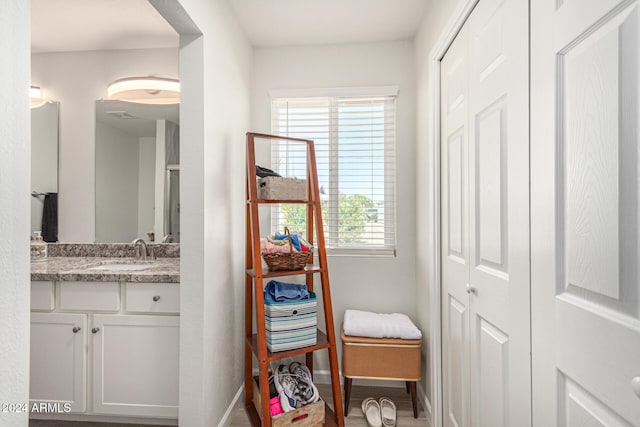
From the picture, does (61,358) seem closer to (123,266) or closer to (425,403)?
(123,266)

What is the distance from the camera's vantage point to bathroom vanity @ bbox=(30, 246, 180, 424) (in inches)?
69.8

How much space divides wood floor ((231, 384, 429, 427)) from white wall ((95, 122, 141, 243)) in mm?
1472

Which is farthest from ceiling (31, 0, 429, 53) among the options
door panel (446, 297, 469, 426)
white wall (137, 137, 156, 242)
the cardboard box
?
the cardboard box

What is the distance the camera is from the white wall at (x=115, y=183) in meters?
2.43

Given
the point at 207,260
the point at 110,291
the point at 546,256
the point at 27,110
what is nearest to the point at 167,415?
the point at 110,291

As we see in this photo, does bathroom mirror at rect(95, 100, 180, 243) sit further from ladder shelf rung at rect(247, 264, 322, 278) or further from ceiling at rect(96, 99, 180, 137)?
ladder shelf rung at rect(247, 264, 322, 278)

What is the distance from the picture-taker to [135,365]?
1779 millimetres

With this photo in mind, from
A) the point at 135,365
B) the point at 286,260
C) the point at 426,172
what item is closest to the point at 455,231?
the point at 426,172

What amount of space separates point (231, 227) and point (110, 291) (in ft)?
2.35

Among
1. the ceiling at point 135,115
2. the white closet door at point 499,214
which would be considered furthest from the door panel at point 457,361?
the ceiling at point 135,115

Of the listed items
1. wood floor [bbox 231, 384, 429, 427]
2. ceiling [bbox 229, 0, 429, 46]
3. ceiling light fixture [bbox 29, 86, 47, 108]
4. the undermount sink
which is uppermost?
ceiling [bbox 229, 0, 429, 46]

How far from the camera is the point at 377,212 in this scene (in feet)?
8.11

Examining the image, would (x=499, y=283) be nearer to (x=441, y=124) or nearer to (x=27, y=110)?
(x=441, y=124)

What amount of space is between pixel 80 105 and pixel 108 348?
70.3 inches
